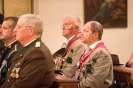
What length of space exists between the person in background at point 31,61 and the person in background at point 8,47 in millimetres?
316

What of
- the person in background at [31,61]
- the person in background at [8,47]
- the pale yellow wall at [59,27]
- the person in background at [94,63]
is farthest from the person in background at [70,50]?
the pale yellow wall at [59,27]

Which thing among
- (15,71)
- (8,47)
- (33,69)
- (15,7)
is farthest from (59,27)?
(33,69)

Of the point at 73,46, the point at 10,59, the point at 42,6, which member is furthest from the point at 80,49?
the point at 42,6

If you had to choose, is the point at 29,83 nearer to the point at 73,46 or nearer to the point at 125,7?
the point at 73,46

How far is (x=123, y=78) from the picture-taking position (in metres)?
3.59

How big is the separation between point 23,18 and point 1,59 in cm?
73

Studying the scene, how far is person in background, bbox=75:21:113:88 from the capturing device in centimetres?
316

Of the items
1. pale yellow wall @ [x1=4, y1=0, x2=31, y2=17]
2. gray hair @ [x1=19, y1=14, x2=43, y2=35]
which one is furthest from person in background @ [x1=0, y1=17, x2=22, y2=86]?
pale yellow wall @ [x1=4, y1=0, x2=31, y2=17]

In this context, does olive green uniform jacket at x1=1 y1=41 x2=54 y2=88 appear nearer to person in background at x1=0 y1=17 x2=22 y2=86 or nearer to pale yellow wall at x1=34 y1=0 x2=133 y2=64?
person in background at x1=0 y1=17 x2=22 y2=86

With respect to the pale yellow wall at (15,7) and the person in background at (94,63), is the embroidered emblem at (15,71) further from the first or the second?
the pale yellow wall at (15,7)

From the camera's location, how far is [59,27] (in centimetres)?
663

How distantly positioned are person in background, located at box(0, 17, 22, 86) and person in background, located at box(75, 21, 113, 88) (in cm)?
77

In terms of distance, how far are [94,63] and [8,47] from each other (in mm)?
994

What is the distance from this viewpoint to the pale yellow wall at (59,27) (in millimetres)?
6559
